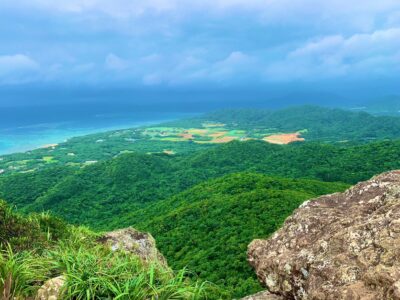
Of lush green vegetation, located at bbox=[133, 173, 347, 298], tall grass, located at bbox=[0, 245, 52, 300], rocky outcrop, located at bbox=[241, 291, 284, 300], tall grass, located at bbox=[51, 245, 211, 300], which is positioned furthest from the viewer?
lush green vegetation, located at bbox=[133, 173, 347, 298]

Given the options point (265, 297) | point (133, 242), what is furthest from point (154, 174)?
point (265, 297)

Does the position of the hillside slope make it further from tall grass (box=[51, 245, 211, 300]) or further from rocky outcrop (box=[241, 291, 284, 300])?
tall grass (box=[51, 245, 211, 300])

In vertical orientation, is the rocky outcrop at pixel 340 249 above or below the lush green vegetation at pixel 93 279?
above

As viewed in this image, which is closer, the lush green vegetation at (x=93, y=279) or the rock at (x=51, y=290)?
the lush green vegetation at (x=93, y=279)

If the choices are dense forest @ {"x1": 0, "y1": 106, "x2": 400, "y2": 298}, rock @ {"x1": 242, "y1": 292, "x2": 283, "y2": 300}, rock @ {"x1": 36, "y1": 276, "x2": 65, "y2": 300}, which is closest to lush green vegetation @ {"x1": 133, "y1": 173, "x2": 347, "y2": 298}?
dense forest @ {"x1": 0, "y1": 106, "x2": 400, "y2": 298}

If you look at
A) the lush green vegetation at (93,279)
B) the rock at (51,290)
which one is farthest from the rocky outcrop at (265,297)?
the rock at (51,290)

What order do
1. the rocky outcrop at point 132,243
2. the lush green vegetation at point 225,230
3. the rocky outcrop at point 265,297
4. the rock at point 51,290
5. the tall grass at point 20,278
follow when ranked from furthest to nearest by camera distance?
1. the lush green vegetation at point 225,230
2. the rocky outcrop at point 132,243
3. the rocky outcrop at point 265,297
4. the tall grass at point 20,278
5. the rock at point 51,290

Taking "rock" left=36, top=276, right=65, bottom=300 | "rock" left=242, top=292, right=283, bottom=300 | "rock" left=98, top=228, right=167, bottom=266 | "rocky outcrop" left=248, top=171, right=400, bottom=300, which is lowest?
"rock" left=98, top=228, right=167, bottom=266

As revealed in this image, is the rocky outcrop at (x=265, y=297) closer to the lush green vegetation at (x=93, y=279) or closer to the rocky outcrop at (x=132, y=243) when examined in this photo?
the lush green vegetation at (x=93, y=279)
